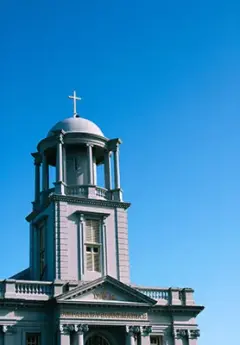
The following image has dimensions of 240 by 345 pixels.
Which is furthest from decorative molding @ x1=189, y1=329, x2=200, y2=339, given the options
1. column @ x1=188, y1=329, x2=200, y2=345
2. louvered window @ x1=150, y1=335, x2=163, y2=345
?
louvered window @ x1=150, y1=335, x2=163, y2=345

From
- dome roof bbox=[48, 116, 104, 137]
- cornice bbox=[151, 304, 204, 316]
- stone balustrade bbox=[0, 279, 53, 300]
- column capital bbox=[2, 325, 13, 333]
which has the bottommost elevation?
column capital bbox=[2, 325, 13, 333]

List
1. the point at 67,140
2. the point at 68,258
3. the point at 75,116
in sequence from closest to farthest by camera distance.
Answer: the point at 68,258 < the point at 67,140 < the point at 75,116

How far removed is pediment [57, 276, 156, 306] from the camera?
36.6 m

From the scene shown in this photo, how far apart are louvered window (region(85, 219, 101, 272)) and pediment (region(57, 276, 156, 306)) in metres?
2.21

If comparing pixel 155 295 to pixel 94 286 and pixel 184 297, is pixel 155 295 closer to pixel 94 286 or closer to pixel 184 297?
pixel 184 297

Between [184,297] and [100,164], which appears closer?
[184,297]

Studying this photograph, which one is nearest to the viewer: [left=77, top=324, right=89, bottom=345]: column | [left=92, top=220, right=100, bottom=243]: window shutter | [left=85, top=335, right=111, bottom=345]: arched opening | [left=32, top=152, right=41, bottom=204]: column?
[left=77, top=324, right=89, bottom=345]: column

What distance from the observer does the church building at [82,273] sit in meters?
36.3

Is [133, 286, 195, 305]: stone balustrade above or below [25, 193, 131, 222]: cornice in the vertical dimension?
below

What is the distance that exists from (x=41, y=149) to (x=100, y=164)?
4889 millimetres

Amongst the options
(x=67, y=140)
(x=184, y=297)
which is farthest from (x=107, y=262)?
(x=67, y=140)

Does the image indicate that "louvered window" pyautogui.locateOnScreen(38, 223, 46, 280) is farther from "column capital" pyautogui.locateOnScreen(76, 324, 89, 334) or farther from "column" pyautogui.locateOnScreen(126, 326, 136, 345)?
"column" pyautogui.locateOnScreen(126, 326, 136, 345)

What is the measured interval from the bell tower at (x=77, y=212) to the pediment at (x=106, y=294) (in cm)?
169

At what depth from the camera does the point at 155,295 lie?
40.1m
